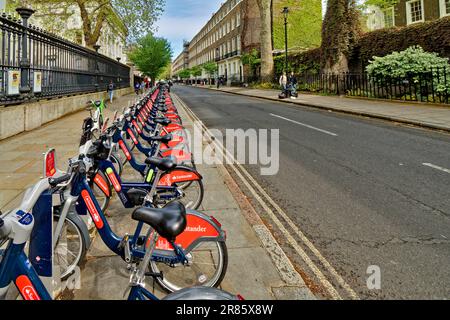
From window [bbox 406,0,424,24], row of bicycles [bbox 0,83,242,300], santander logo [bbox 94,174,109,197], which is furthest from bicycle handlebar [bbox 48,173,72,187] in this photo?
window [bbox 406,0,424,24]

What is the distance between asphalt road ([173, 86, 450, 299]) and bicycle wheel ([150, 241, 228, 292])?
835mm

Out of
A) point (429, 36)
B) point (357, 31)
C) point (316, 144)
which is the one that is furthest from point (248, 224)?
point (357, 31)

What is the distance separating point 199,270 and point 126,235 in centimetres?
76

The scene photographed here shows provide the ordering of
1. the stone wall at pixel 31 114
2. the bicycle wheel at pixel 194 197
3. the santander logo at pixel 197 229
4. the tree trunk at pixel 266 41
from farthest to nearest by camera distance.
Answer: the tree trunk at pixel 266 41 → the stone wall at pixel 31 114 → the bicycle wheel at pixel 194 197 → the santander logo at pixel 197 229

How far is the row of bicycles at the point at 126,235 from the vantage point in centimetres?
162

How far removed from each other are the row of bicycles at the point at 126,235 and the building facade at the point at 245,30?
42.0 metres

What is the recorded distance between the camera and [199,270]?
288 centimetres

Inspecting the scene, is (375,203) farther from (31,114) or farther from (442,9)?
(442,9)

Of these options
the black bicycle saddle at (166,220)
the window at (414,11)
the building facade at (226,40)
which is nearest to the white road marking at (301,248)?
the black bicycle saddle at (166,220)

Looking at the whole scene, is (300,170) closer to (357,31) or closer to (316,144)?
(316,144)

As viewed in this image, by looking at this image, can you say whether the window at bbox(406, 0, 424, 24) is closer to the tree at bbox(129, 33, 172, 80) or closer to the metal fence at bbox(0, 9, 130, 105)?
the metal fence at bbox(0, 9, 130, 105)

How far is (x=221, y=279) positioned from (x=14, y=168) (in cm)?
506

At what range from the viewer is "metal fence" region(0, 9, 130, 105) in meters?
8.56

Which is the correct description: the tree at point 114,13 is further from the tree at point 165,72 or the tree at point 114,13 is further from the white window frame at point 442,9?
the tree at point 165,72
